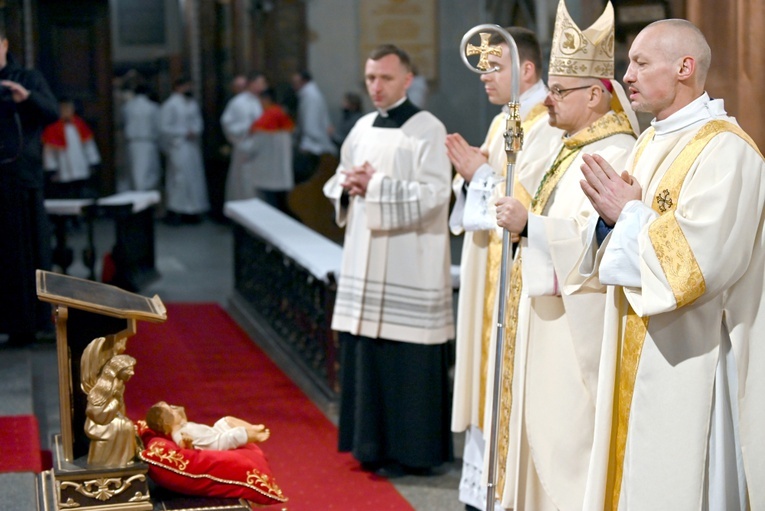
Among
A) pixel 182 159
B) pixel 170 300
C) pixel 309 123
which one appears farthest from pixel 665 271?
pixel 182 159

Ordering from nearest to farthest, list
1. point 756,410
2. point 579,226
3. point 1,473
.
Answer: point 756,410 < point 579,226 < point 1,473

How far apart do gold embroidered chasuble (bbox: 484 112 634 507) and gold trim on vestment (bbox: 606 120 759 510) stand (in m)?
0.39

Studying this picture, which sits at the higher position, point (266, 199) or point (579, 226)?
point (579, 226)

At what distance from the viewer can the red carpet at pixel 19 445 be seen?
4617 millimetres

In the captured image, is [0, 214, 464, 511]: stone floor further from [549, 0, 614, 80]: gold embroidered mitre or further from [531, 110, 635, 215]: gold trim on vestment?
[549, 0, 614, 80]: gold embroidered mitre

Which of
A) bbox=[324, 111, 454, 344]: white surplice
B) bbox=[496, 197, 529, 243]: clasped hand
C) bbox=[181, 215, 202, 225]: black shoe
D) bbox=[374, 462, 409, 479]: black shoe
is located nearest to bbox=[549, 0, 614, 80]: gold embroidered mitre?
bbox=[496, 197, 529, 243]: clasped hand

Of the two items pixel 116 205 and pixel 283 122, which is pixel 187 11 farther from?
pixel 116 205

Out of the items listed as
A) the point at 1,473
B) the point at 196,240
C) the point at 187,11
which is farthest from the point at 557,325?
the point at 187,11

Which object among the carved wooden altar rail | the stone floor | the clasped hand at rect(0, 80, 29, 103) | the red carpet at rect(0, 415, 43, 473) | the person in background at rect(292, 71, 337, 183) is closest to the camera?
the red carpet at rect(0, 415, 43, 473)

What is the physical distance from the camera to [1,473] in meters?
4.51

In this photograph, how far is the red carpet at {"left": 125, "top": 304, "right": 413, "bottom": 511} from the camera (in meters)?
5.16

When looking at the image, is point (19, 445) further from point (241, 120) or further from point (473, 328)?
point (241, 120)

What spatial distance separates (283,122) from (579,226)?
10.6 metres

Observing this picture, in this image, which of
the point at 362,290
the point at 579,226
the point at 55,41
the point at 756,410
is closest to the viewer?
the point at 756,410
